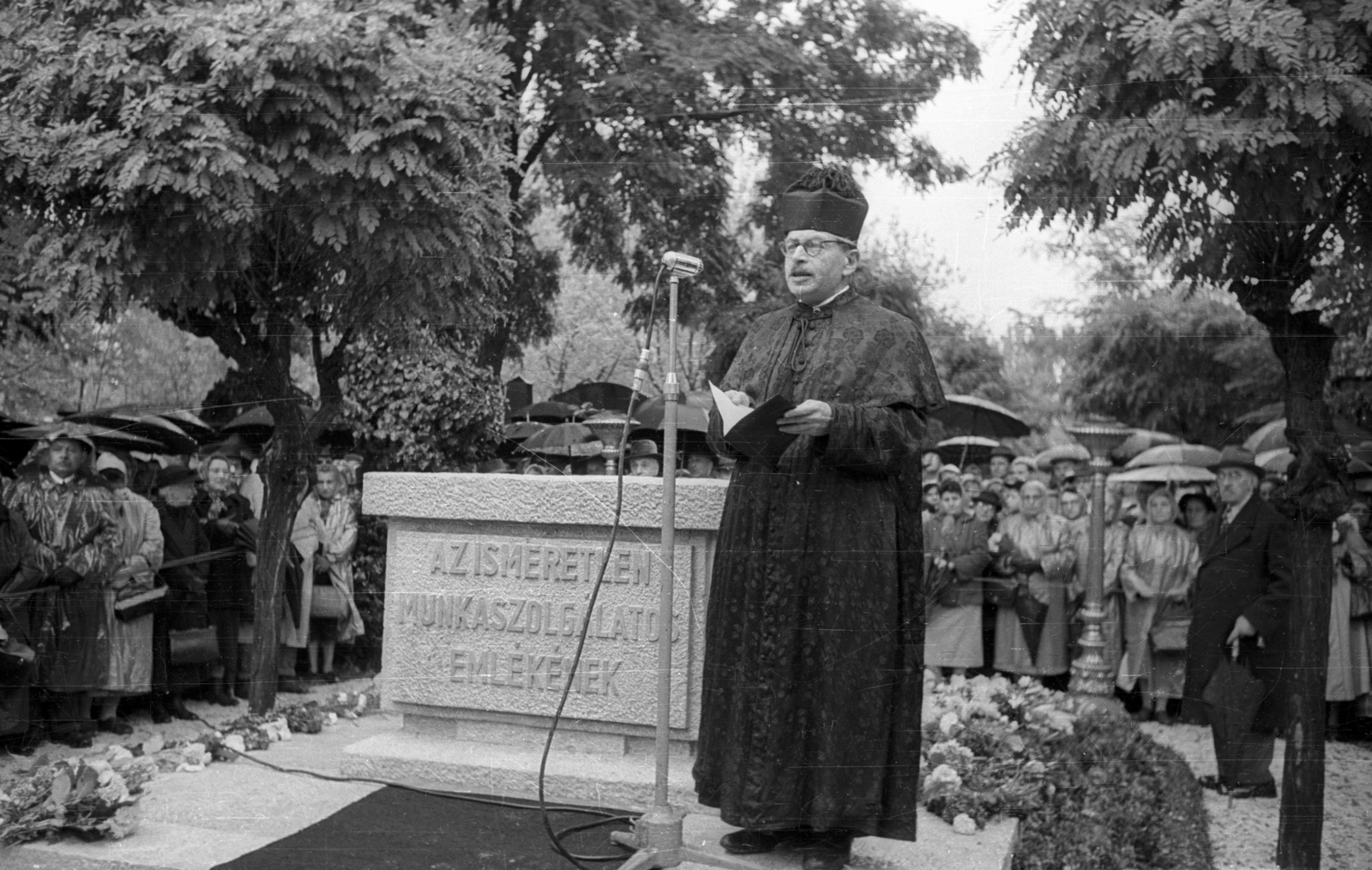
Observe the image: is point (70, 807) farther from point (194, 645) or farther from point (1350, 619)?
point (1350, 619)

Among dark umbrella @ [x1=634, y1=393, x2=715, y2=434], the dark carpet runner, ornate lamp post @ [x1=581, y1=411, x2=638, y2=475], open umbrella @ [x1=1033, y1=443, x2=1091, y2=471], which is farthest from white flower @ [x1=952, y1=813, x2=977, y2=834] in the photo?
open umbrella @ [x1=1033, y1=443, x2=1091, y2=471]

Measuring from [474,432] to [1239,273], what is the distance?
4569mm

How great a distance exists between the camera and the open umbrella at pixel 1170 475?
28.3 feet

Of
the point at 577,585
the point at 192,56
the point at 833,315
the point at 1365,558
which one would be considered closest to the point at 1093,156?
the point at 833,315

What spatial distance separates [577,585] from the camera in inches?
186

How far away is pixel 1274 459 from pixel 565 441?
397 cm

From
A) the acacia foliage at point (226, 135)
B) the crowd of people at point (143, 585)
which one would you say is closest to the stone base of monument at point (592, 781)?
the acacia foliage at point (226, 135)

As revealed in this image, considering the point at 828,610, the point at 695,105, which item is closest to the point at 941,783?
the point at 828,610

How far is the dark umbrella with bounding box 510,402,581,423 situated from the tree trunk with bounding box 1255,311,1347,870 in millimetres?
3982

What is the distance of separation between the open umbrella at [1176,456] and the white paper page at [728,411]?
614 cm

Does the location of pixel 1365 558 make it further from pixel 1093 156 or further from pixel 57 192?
pixel 57 192

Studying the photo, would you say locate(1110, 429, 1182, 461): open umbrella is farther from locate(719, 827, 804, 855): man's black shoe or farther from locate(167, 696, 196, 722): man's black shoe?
locate(167, 696, 196, 722): man's black shoe

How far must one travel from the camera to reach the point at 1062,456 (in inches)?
424

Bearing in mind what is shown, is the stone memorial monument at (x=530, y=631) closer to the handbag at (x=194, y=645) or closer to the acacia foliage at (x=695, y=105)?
the acacia foliage at (x=695, y=105)
